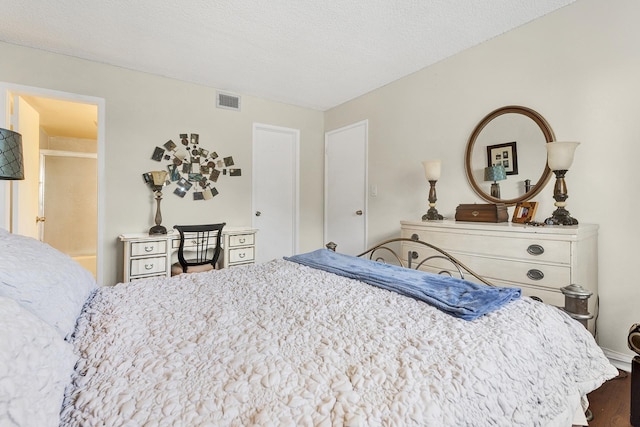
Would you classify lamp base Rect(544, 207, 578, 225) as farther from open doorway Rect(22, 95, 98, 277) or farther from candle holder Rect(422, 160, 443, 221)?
open doorway Rect(22, 95, 98, 277)

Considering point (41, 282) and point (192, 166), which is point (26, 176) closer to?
point (192, 166)

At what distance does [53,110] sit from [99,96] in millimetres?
1741

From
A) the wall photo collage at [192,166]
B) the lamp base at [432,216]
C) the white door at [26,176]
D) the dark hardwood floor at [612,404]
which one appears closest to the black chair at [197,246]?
the wall photo collage at [192,166]

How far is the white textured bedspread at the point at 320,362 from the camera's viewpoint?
584mm

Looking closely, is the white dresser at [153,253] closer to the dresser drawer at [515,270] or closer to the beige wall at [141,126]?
the beige wall at [141,126]

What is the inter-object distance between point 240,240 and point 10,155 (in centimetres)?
243

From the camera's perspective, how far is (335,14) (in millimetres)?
2326

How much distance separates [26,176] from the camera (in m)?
3.36

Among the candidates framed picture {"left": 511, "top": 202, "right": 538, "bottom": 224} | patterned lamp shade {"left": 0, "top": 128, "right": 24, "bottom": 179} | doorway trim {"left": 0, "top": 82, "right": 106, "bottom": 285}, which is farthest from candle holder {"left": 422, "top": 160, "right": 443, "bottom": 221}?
doorway trim {"left": 0, "top": 82, "right": 106, "bottom": 285}

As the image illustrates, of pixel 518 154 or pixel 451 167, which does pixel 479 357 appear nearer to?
pixel 518 154

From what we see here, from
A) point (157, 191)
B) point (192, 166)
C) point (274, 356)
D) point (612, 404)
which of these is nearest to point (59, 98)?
point (157, 191)

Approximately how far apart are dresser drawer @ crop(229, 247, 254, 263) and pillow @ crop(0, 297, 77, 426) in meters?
2.96

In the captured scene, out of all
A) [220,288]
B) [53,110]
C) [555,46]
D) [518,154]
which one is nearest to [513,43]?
[555,46]

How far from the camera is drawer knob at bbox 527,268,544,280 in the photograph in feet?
6.03
